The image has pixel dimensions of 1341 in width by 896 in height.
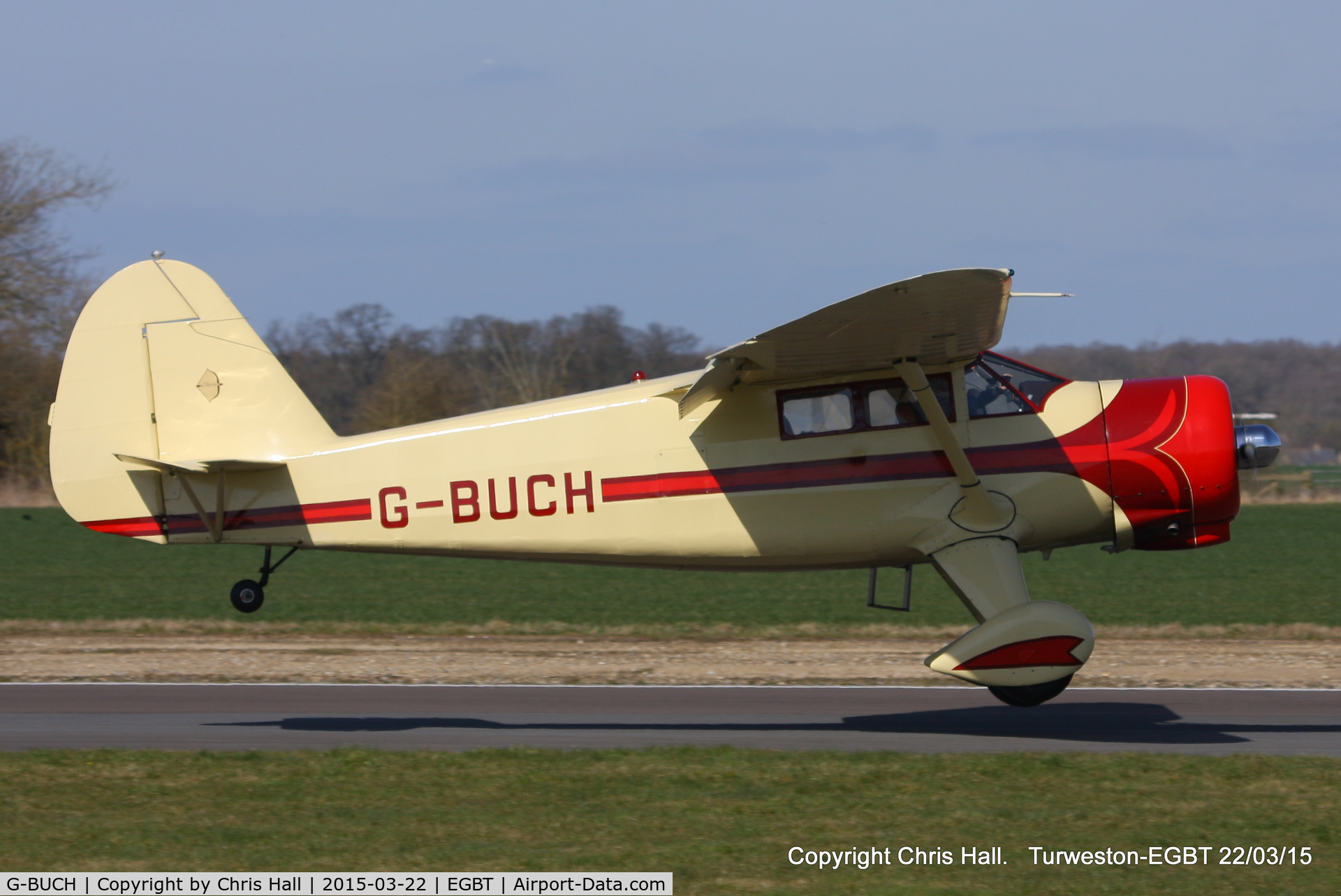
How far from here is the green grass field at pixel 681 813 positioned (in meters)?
5.99

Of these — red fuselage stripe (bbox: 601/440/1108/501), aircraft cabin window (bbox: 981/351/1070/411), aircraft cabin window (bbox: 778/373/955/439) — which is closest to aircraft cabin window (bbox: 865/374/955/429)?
aircraft cabin window (bbox: 778/373/955/439)

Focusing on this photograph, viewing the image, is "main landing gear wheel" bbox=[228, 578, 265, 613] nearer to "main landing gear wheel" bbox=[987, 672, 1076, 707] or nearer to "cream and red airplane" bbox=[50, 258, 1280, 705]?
"cream and red airplane" bbox=[50, 258, 1280, 705]

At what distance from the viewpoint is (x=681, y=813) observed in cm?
696

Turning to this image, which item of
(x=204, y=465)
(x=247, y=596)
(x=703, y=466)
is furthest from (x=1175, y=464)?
(x=204, y=465)

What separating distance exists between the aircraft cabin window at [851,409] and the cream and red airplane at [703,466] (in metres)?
0.02

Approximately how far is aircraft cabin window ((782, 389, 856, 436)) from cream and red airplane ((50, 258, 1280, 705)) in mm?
15

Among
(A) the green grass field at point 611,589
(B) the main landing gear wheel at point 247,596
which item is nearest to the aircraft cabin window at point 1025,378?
(B) the main landing gear wheel at point 247,596

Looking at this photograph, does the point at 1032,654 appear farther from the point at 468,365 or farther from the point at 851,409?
the point at 468,365

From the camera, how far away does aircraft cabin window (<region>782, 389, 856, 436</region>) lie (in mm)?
9148

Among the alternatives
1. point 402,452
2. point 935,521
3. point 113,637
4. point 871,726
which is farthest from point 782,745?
point 113,637

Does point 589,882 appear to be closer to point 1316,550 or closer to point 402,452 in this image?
point 402,452

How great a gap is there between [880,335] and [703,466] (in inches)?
69.9

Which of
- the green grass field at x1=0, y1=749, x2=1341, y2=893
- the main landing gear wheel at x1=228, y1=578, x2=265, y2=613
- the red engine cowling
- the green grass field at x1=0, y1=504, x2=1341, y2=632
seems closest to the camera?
the green grass field at x1=0, y1=749, x2=1341, y2=893

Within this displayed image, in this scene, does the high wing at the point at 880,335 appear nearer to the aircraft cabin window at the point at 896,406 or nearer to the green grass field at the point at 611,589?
the aircraft cabin window at the point at 896,406
